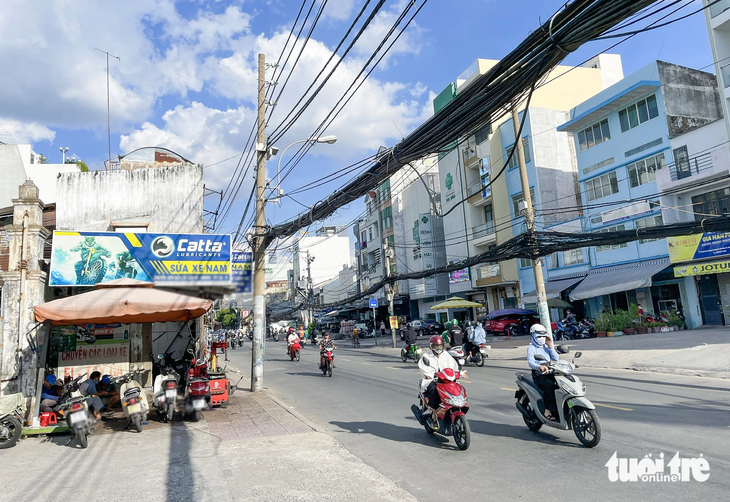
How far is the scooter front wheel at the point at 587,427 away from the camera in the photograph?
19.9ft

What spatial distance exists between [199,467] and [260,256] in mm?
7464

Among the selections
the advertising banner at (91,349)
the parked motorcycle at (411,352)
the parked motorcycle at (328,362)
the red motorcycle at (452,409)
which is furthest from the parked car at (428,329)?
the red motorcycle at (452,409)

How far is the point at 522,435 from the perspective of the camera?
7102 mm

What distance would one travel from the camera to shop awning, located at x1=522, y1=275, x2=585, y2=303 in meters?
29.7

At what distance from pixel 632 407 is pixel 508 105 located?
18.4 ft

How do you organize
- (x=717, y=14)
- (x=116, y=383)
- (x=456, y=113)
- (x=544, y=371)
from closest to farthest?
(x=544, y=371) < (x=456, y=113) < (x=116, y=383) < (x=717, y=14)

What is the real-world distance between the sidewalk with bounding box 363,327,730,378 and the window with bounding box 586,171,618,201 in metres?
9.70

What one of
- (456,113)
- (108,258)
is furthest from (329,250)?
(456,113)

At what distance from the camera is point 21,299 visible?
9.79 m

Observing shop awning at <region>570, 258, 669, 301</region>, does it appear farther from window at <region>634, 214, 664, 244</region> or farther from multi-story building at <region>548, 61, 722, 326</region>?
window at <region>634, 214, 664, 244</region>

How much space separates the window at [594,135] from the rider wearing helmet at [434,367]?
85.1 feet

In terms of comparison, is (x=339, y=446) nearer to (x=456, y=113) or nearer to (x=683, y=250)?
(x=456, y=113)

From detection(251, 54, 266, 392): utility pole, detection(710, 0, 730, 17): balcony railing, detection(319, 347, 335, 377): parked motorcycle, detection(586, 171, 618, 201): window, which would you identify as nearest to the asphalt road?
detection(251, 54, 266, 392): utility pole

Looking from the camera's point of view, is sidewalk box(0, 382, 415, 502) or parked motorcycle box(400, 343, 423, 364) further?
parked motorcycle box(400, 343, 423, 364)
